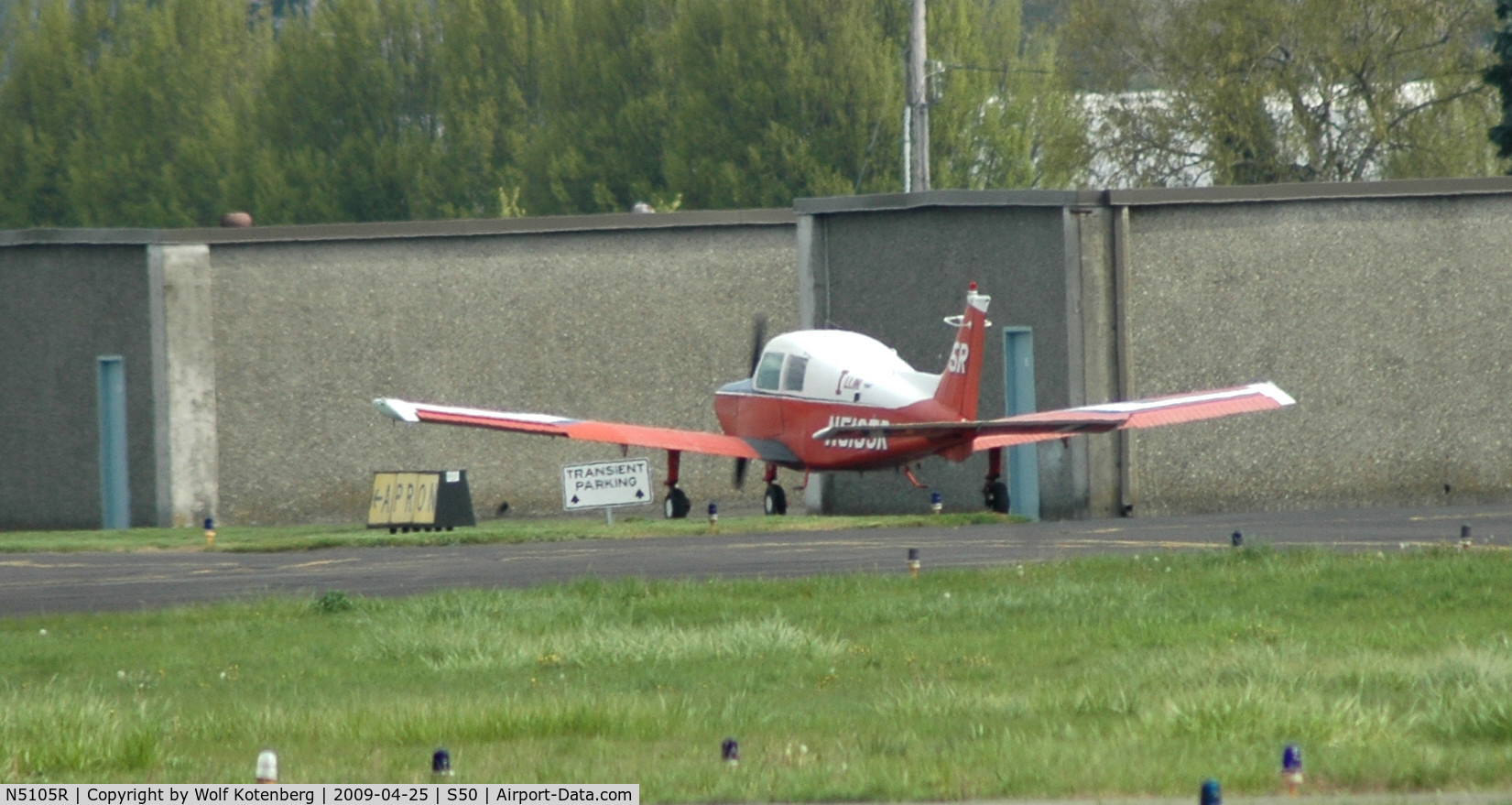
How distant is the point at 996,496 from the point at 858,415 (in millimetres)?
Answer: 2059

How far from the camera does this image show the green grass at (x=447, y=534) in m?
24.7

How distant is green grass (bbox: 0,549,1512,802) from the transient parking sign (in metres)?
8.22

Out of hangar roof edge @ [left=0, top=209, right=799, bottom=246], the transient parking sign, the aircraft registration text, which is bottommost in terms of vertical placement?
the transient parking sign

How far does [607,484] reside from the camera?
2605cm

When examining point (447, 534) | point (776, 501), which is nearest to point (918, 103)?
point (776, 501)

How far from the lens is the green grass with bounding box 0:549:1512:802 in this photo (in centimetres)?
957

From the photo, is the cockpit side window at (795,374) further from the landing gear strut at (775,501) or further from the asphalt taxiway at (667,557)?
the asphalt taxiway at (667,557)

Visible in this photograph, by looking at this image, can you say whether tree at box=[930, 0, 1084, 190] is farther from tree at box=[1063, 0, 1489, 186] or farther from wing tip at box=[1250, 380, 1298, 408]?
wing tip at box=[1250, 380, 1298, 408]

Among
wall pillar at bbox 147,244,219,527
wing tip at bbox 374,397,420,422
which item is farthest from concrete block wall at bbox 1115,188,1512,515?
wall pillar at bbox 147,244,219,527

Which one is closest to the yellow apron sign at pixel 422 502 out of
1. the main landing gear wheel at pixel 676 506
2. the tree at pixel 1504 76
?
the main landing gear wheel at pixel 676 506

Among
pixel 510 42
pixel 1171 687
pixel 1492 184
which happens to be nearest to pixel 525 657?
pixel 1171 687

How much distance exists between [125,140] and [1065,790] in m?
68.2

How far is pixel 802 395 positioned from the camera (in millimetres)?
28766

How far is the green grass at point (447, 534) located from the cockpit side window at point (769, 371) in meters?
2.38
